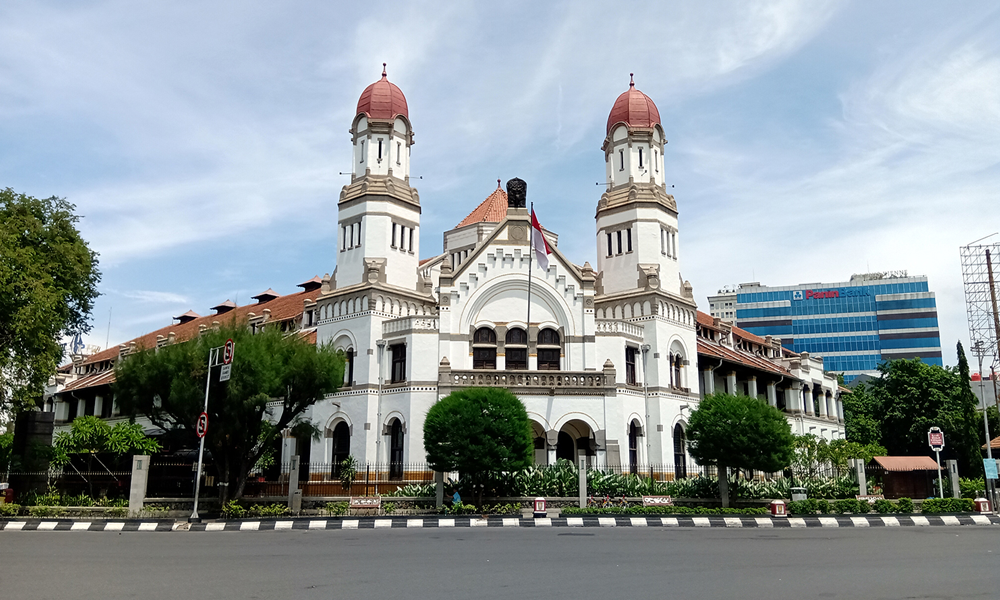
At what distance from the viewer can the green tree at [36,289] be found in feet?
92.4

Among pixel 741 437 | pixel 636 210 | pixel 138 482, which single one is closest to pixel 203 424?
pixel 138 482

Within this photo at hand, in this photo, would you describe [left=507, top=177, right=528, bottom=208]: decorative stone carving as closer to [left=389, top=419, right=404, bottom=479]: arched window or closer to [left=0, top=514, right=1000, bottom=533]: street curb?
[left=389, top=419, right=404, bottom=479]: arched window

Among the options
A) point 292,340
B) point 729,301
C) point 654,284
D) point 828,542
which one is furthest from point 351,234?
point 729,301

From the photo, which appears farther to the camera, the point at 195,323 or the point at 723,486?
the point at 195,323

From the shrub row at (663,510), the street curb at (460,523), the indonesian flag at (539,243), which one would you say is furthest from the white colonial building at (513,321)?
the street curb at (460,523)

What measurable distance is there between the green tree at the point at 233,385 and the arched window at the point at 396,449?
20.7ft

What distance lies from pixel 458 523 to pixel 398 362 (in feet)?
48.0

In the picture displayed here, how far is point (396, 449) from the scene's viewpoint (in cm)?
3738

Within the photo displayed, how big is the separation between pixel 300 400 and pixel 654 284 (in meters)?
19.0

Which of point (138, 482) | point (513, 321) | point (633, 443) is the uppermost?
point (513, 321)

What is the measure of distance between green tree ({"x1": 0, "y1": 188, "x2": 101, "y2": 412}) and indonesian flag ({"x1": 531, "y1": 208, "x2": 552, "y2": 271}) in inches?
765

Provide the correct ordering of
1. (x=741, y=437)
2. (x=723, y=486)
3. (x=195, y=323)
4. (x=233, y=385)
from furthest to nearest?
1. (x=195, y=323)
2. (x=723, y=486)
3. (x=741, y=437)
4. (x=233, y=385)

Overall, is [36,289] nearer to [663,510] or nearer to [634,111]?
[663,510]

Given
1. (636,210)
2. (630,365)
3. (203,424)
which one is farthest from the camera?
(636,210)
